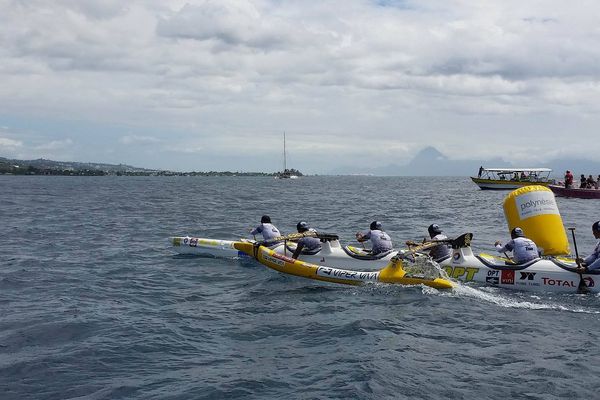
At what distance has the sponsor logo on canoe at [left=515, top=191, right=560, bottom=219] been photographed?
17219 mm

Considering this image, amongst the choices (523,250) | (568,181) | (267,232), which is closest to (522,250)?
(523,250)

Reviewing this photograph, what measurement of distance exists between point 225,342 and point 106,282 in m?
6.83

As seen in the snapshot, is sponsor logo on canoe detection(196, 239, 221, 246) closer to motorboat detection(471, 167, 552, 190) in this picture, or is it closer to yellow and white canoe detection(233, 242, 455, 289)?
yellow and white canoe detection(233, 242, 455, 289)

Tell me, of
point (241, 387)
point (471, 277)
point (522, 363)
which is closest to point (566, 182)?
point (471, 277)

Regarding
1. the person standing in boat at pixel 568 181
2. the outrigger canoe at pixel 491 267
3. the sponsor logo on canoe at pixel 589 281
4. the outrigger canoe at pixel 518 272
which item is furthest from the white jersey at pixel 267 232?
the person standing in boat at pixel 568 181

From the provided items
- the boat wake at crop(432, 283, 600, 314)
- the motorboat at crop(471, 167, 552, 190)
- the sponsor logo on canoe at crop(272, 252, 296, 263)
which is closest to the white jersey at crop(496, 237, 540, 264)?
the boat wake at crop(432, 283, 600, 314)

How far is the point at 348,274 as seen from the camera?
50.5ft

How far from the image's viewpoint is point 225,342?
35.3 feet

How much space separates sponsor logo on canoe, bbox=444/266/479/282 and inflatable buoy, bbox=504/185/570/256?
315 cm

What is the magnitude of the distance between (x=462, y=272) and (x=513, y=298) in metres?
1.99

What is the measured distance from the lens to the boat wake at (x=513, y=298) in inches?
507

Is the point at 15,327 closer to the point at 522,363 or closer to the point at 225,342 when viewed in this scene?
the point at 225,342

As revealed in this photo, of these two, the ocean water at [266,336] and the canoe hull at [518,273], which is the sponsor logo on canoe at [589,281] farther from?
the ocean water at [266,336]

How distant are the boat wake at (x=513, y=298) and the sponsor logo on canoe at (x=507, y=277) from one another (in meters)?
0.37
